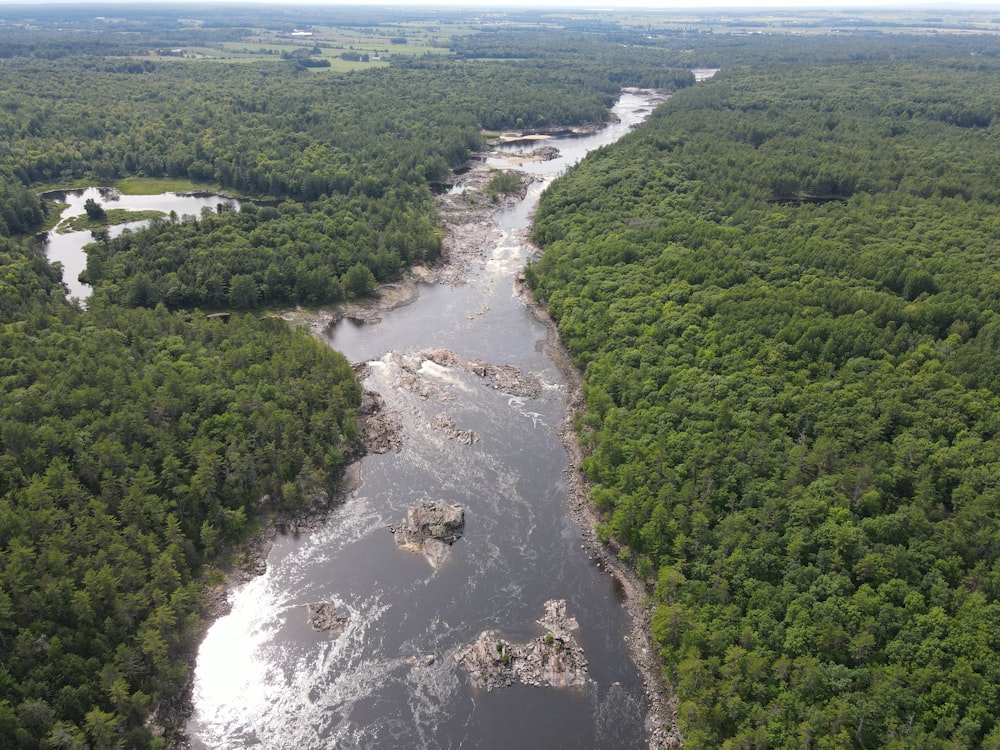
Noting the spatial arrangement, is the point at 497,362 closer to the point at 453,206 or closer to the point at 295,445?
the point at 295,445

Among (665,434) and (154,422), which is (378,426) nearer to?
(154,422)

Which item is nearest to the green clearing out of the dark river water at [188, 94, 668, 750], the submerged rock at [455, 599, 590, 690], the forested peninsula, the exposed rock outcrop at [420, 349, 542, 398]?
the forested peninsula

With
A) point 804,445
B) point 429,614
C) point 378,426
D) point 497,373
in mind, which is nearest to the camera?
point 429,614

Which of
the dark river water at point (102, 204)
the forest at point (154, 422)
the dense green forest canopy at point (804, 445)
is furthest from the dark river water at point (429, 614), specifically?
the dark river water at point (102, 204)

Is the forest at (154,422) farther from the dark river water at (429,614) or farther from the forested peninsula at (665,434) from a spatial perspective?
the dark river water at (429,614)

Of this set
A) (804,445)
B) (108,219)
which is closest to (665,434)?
(804,445)

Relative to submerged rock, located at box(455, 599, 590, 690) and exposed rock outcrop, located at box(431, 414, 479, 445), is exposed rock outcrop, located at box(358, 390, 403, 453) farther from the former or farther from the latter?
submerged rock, located at box(455, 599, 590, 690)

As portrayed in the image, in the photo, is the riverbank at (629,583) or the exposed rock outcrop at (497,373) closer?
→ the riverbank at (629,583)
